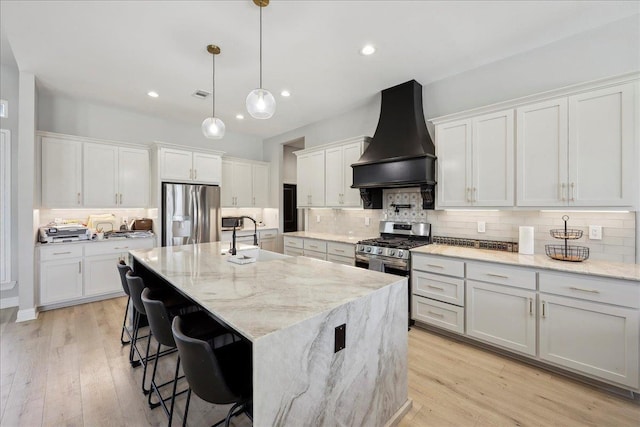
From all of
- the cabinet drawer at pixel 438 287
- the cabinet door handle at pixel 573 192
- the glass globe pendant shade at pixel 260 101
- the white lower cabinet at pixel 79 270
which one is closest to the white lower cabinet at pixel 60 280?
the white lower cabinet at pixel 79 270

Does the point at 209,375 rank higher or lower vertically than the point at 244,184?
lower

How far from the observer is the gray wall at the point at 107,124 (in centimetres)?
396

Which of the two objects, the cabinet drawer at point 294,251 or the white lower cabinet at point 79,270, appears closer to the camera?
the white lower cabinet at point 79,270

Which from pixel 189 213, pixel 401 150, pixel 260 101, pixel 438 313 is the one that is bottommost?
pixel 438 313

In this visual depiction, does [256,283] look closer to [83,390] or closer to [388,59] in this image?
[83,390]

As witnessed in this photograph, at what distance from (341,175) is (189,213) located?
2537 millimetres

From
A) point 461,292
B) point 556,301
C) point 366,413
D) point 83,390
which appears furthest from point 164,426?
point 556,301

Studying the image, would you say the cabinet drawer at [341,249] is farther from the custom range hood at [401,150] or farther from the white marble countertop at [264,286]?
the white marble countertop at [264,286]

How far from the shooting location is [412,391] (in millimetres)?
2064

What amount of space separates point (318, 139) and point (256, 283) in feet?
12.7

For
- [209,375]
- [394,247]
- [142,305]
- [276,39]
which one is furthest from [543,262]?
[142,305]

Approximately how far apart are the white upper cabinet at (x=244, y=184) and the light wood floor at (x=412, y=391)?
3.18 metres

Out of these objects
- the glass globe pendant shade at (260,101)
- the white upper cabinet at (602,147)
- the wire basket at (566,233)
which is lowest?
the wire basket at (566,233)

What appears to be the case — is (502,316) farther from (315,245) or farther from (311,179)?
(311,179)
